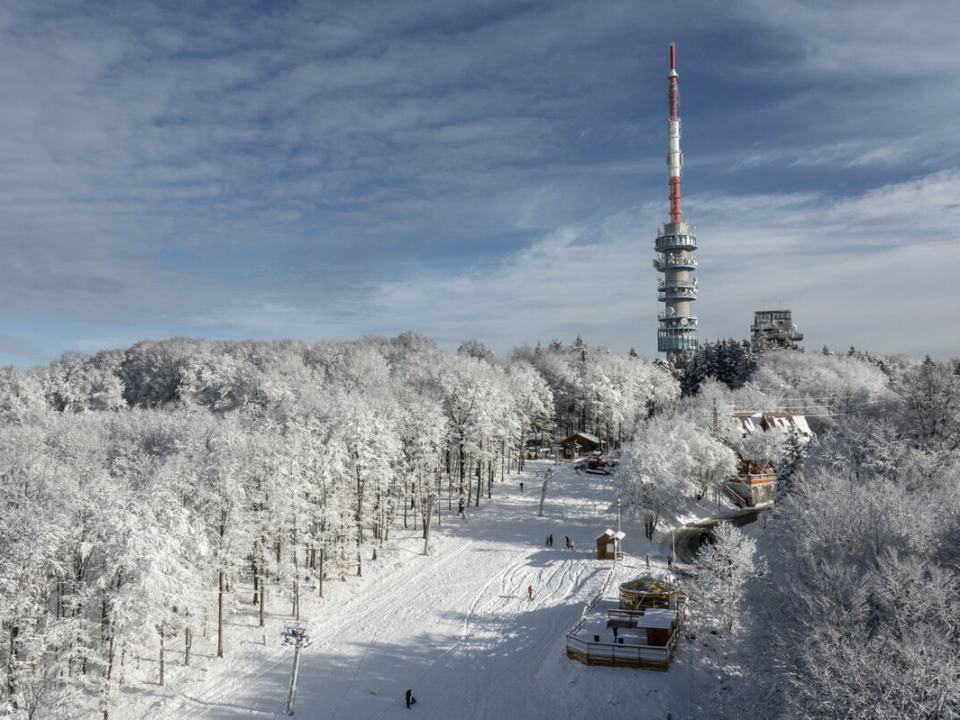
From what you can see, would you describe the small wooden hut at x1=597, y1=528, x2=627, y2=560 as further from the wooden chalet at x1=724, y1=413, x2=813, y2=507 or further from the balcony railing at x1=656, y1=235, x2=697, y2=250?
the balcony railing at x1=656, y1=235, x2=697, y2=250

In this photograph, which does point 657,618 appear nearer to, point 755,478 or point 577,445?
point 755,478

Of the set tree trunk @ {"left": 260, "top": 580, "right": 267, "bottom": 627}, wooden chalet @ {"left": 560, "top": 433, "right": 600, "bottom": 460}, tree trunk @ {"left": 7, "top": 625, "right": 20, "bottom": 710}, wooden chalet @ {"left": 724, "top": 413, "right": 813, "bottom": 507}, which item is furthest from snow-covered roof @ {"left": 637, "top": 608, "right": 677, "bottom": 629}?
wooden chalet @ {"left": 560, "top": 433, "right": 600, "bottom": 460}

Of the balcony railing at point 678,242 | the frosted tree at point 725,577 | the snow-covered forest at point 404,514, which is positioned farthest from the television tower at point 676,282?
the frosted tree at point 725,577

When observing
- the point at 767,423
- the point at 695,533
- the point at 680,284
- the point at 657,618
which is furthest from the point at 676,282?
the point at 657,618

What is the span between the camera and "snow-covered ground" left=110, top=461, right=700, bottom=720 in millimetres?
28234

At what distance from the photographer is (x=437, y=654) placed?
111 ft

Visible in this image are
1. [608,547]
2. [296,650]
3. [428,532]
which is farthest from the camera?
[428,532]

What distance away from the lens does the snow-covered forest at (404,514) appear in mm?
18781

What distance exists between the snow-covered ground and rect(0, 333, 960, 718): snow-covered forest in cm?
167

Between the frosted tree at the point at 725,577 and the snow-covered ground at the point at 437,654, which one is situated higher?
the frosted tree at the point at 725,577

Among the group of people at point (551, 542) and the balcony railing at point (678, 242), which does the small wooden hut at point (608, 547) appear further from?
the balcony railing at point (678, 242)

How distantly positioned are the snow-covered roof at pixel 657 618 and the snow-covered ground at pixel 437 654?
149cm

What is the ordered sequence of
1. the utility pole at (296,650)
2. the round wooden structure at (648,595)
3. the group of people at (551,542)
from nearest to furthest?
the utility pole at (296,650), the round wooden structure at (648,595), the group of people at (551,542)

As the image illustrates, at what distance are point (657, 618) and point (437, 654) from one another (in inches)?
462
